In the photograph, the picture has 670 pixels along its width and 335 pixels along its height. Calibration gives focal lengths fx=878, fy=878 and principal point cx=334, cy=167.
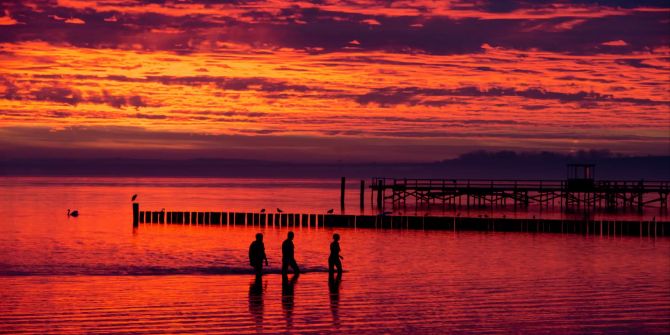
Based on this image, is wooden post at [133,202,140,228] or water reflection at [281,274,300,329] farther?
wooden post at [133,202,140,228]

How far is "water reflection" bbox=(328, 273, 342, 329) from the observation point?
65.2 feet

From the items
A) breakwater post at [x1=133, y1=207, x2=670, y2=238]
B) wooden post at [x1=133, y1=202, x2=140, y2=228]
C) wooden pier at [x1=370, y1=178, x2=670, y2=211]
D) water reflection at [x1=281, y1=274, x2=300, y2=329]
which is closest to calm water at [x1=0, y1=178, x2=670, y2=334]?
water reflection at [x1=281, y1=274, x2=300, y2=329]

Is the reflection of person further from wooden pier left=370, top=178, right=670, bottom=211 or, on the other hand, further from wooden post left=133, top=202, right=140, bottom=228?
wooden pier left=370, top=178, right=670, bottom=211

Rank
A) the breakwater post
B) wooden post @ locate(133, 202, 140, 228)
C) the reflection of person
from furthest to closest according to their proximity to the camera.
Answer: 1. wooden post @ locate(133, 202, 140, 228)
2. the breakwater post
3. the reflection of person

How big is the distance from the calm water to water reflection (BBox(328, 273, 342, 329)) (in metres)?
0.11

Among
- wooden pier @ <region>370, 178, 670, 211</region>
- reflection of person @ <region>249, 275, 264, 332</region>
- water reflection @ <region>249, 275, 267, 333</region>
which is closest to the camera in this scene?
water reflection @ <region>249, 275, 267, 333</region>

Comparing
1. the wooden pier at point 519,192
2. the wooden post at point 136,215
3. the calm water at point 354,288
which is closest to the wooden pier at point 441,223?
the wooden post at point 136,215

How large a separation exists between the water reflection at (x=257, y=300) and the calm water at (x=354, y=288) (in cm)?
5

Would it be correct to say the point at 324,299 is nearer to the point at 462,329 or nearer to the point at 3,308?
the point at 462,329

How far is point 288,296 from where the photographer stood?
2372 centimetres

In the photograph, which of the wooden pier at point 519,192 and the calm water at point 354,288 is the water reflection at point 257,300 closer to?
the calm water at point 354,288

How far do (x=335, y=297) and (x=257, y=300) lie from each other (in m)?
2.28

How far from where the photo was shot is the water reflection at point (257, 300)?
63.0 ft

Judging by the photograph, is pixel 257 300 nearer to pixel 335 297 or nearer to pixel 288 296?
pixel 288 296
